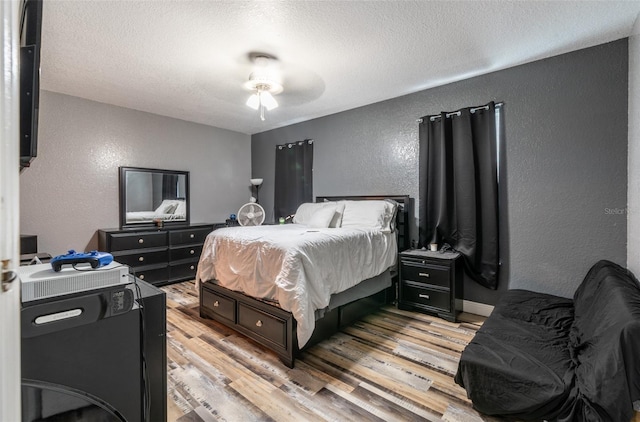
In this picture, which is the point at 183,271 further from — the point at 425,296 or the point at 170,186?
the point at 425,296

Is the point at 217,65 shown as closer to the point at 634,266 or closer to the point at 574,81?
the point at 574,81

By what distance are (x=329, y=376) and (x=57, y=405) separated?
162 cm

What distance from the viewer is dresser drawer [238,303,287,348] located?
2180mm

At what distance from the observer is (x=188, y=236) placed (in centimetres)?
436

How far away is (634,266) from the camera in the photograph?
2.10m

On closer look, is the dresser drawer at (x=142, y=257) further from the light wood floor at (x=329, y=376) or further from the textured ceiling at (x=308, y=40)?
the textured ceiling at (x=308, y=40)

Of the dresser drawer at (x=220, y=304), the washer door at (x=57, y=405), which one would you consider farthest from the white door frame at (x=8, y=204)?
the dresser drawer at (x=220, y=304)

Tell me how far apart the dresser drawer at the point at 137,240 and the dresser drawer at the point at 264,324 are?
2.18 m

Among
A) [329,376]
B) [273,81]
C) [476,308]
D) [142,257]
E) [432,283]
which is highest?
[273,81]

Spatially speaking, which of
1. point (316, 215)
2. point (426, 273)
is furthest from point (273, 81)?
point (426, 273)

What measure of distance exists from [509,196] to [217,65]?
3058 millimetres

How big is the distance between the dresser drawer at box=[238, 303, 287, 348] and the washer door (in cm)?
144

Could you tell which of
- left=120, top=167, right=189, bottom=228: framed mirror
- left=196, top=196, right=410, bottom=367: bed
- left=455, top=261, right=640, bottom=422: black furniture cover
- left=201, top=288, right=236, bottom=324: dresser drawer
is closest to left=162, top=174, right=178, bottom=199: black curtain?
left=120, top=167, right=189, bottom=228: framed mirror

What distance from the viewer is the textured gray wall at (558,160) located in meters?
2.36
